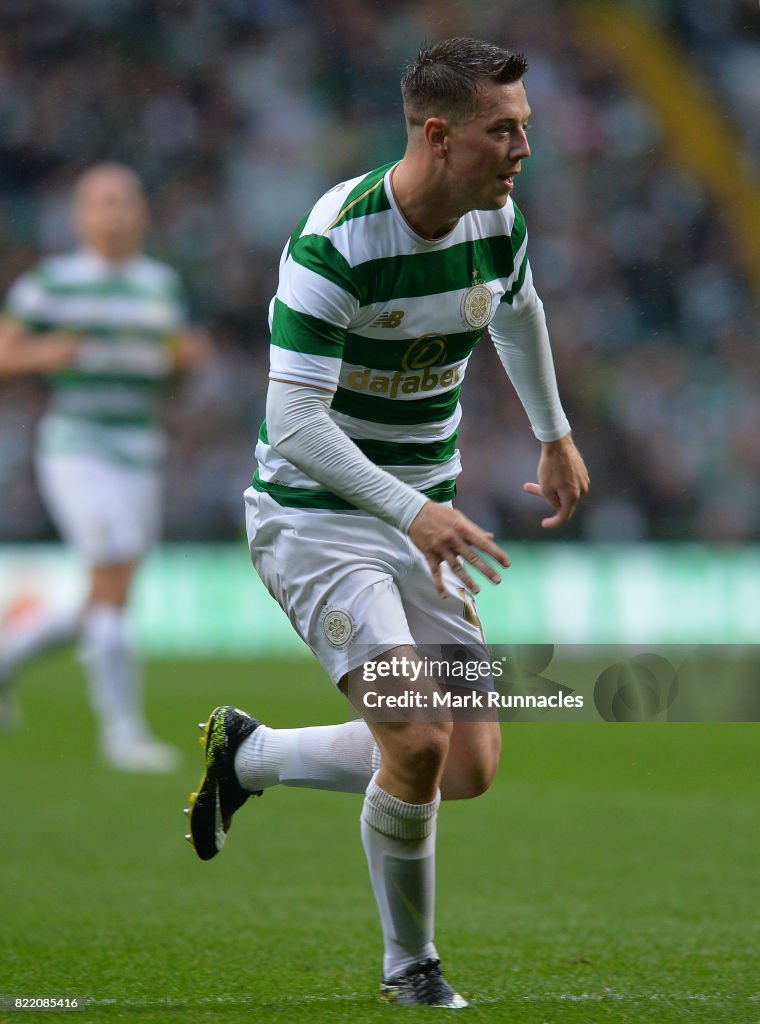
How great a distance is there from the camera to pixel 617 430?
8664 mm

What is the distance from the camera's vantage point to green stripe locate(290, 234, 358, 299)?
3004 millimetres

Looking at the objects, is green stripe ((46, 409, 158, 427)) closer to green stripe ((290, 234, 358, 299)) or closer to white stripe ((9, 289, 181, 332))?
white stripe ((9, 289, 181, 332))

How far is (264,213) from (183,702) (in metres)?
2.86

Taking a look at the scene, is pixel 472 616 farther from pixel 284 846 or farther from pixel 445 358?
pixel 284 846

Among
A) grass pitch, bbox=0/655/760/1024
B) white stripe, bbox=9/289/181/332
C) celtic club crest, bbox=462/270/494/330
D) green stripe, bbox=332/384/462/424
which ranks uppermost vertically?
white stripe, bbox=9/289/181/332

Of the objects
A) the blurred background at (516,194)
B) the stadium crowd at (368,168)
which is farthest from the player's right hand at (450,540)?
the stadium crowd at (368,168)

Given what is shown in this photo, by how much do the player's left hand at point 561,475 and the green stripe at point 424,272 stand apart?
45 cm

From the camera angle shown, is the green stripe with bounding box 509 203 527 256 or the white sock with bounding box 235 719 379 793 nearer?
the green stripe with bounding box 509 203 527 256

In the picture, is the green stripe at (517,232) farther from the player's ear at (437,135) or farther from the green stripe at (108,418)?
the green stripe at (108,418)

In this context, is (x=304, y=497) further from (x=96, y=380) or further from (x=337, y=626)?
(x=96, y=380)

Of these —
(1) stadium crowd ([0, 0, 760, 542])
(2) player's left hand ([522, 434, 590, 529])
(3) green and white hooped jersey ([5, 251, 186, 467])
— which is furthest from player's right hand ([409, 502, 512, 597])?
(3) green and white hooped jersey ([5, 251, 186, 467])

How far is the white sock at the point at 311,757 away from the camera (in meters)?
3.45

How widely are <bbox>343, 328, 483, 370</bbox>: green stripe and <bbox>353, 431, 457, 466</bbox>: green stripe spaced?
7.2 inches

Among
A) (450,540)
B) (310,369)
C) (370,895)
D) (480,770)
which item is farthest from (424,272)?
(370,895)
